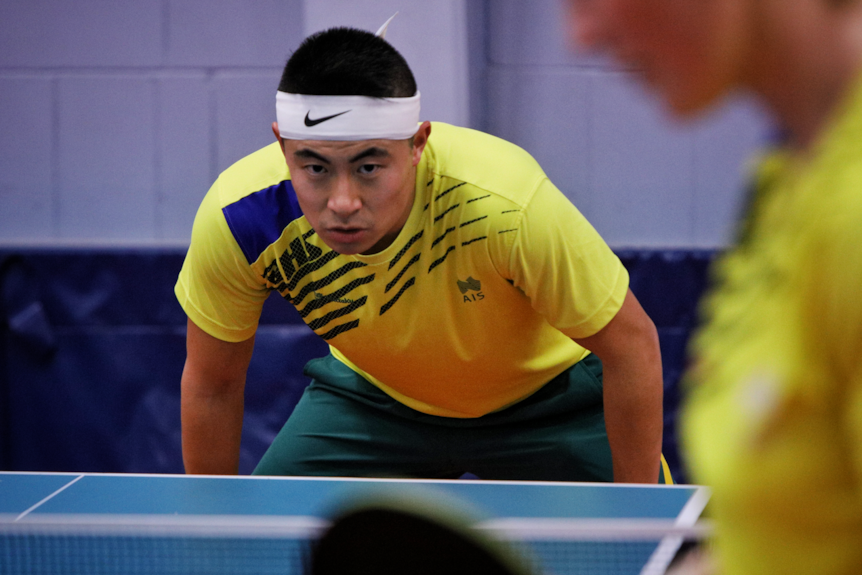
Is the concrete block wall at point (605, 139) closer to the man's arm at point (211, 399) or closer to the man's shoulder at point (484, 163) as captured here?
the man's shoulder at point (484, 163)

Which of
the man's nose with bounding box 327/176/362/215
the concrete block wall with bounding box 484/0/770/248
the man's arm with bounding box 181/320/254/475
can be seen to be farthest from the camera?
the concrete block wall with bounding box 484/0/770/248

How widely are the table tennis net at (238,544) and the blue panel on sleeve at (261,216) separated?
2.08 feet

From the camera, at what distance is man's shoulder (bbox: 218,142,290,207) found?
1.91m

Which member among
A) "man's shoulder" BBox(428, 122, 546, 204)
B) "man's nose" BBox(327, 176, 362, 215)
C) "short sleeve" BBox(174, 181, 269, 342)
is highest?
"man's shoulder" BBox(428, 122, 546, 204)

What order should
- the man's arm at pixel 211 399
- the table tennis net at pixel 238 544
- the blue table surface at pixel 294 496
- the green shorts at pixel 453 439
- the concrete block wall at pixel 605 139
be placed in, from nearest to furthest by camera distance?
the table tennis net at pixel 238 544 < the blue table surface at pixel 294 496 < the man's arm at pixel 211 399 < the green shorts at pixel 453 439 < the concrete block wall at pixel 605 139

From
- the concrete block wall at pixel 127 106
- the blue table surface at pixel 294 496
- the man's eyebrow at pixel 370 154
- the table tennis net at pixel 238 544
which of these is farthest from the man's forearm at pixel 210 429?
the concrete block wall at pixel 127 106

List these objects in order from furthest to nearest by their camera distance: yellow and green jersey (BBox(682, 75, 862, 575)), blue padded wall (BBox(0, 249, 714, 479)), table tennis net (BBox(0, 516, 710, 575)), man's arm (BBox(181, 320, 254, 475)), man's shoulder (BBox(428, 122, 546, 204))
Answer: blue padded wall (BBox(0, 249, 714, 479)), man's arm (BBox(181, 320, 254, 475)), man's shoulder (BBox(428, 122, 546, 204)), table tennis net (BBox(0, 516, 710, 575)), yellow and green jersey (BBox(682, 75, 862, 575))

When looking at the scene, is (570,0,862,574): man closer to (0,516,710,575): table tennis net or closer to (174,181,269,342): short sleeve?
(0,516,710,575): table tennis net

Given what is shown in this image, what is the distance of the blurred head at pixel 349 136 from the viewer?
1.76 metres

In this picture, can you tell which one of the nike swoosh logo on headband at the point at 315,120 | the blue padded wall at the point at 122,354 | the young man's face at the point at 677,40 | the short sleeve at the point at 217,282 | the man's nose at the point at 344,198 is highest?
the young man's face at the point at 677,40

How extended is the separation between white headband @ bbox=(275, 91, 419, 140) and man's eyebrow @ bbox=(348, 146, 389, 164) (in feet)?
0.08

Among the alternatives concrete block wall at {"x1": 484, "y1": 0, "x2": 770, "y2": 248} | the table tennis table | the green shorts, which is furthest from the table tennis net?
concrete block wall at {"x1": 484, "y1": 0, "x2": 770, "y2": 248}

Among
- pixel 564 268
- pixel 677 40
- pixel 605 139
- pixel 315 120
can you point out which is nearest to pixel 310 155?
pixel 315 120

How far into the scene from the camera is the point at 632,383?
1.89m
